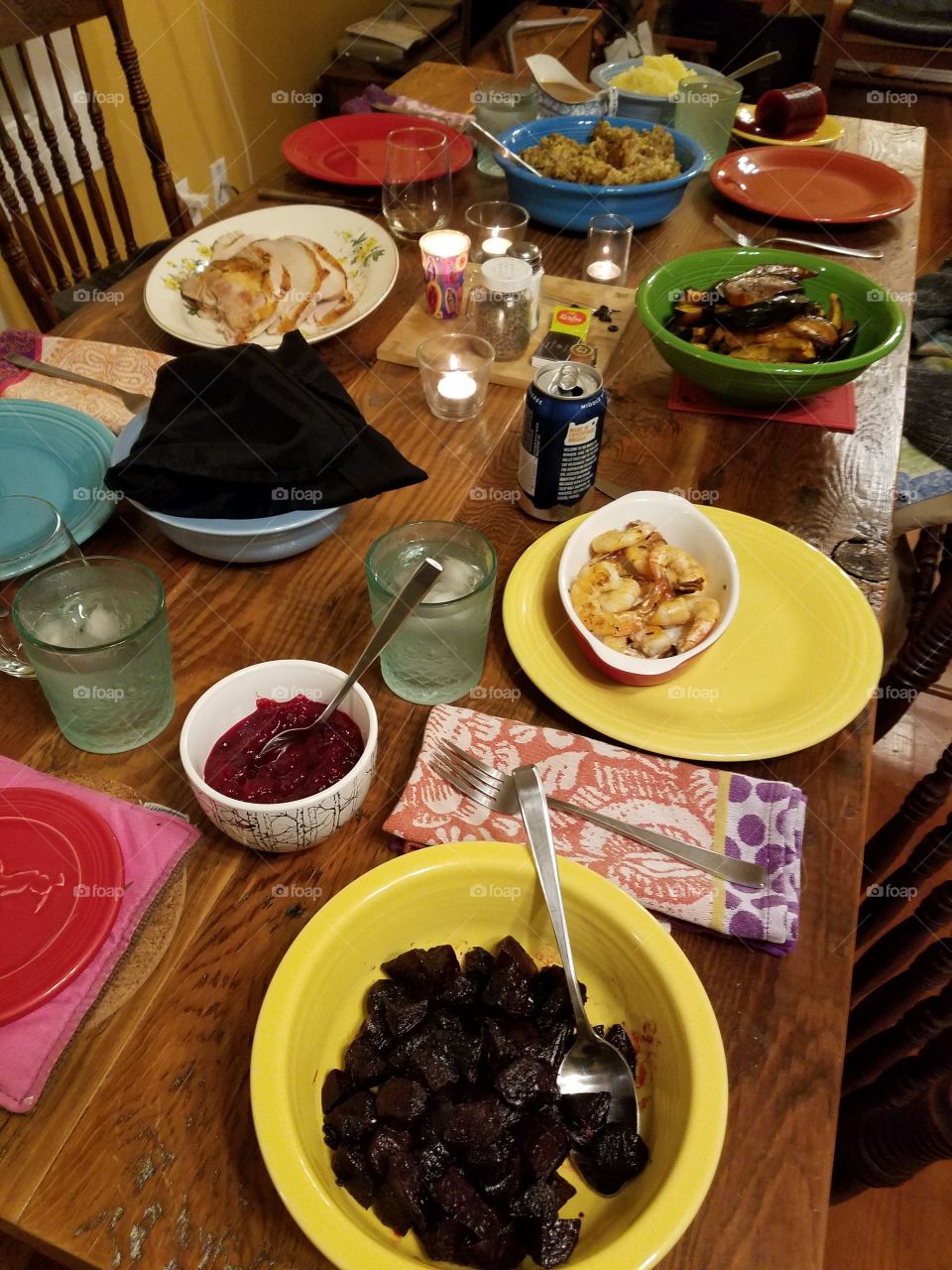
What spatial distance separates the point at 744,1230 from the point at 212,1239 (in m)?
0.35

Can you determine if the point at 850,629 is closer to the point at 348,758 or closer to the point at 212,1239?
the point at 348,758

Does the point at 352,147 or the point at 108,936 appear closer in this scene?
the point at 108,936

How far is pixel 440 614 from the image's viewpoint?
813 millimetres

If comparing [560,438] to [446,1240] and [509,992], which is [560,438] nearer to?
[509,992]

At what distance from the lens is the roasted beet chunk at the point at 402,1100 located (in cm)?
57

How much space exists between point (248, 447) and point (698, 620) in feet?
1.73

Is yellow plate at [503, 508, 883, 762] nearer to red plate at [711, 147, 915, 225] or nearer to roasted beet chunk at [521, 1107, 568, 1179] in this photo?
roasted beet chunk at [521, 1107, 568, 1179]

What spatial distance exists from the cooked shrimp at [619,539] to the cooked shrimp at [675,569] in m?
0.02

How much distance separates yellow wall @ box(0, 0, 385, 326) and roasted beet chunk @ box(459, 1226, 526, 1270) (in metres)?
2.57

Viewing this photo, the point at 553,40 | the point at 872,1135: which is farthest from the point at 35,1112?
the point at 553,40

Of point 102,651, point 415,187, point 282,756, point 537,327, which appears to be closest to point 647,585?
point 282,756

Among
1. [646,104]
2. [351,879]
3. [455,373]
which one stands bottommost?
[351,879]

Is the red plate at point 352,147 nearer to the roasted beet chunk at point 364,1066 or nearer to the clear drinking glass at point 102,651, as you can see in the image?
the clear drinking glass at point 102,651

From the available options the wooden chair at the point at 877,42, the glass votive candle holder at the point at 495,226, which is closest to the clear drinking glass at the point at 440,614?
the glass votive candle holder at the point at 495,226
